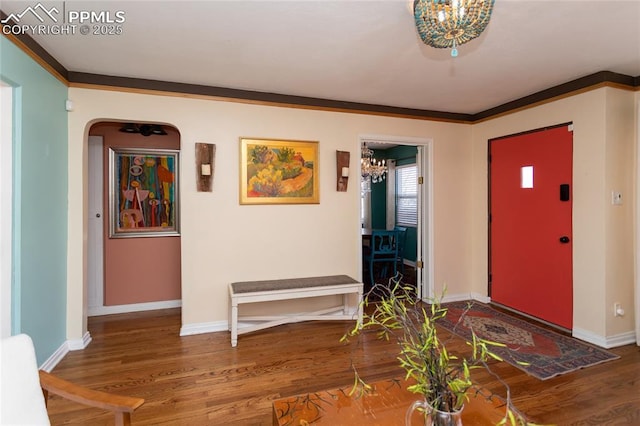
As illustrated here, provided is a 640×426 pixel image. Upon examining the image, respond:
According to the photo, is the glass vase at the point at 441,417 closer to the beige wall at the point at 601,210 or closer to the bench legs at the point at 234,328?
the bench legs at the point at 234,328

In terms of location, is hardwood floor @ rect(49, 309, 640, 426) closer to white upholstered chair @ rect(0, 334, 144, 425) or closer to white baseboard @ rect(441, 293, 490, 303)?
white upholstered chair @ rect(0, 334, 144, 425)

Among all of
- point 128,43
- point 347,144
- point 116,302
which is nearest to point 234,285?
point 116,302

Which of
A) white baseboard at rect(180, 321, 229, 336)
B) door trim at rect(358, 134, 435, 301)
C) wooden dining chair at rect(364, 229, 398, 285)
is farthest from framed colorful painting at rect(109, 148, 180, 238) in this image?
door trim at rect(358, 134, 435, 301)

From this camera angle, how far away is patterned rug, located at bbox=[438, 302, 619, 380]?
2582 millimetres

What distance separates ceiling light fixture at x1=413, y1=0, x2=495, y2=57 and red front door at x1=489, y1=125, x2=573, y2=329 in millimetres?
2303

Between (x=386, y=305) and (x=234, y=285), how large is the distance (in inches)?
92.9

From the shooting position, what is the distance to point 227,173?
132 inches

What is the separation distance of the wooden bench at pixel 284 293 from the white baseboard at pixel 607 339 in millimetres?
2056

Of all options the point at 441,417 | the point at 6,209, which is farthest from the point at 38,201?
the point at 441,417

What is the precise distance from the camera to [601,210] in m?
2.92

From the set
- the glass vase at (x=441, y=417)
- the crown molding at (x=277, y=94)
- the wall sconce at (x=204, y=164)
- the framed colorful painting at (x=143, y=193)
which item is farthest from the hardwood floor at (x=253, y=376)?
the crown molding at (x=277, y=94)

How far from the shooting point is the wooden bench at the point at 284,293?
120 inches

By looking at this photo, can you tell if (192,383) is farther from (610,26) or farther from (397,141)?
(610,26)

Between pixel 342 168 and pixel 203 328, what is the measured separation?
2.20m
